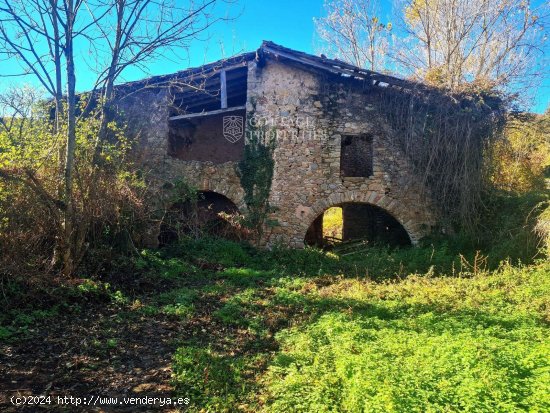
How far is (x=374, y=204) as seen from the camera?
10.2 meters

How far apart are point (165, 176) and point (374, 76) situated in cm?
654

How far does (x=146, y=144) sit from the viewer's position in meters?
11.6

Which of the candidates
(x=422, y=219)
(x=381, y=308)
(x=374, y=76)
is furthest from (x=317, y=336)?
(x=374, y=76)

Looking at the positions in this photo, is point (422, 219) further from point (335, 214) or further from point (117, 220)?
point (335, 214)

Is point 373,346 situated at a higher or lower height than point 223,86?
lower

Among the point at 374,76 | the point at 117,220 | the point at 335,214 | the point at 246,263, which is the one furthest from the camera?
the point at 335,214

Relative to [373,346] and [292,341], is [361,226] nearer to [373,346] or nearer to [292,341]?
[292,341]

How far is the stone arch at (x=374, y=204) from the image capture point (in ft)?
33.2

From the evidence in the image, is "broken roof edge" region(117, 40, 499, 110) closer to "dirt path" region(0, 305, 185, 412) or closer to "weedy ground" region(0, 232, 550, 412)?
"weedy ground" region(0, 232, 550, 412)

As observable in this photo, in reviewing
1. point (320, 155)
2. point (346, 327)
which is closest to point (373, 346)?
point (346, 327)

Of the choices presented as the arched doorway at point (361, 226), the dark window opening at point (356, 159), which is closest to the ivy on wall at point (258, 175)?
the arched doorway at point (361, 226)

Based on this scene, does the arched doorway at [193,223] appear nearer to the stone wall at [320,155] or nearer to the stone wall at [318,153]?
the stone wall at [318,153]

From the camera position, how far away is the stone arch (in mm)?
10117

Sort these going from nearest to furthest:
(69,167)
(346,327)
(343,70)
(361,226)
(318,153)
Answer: (346,327) < (69,167) < (343,70) < (318,153) < (361,226)
